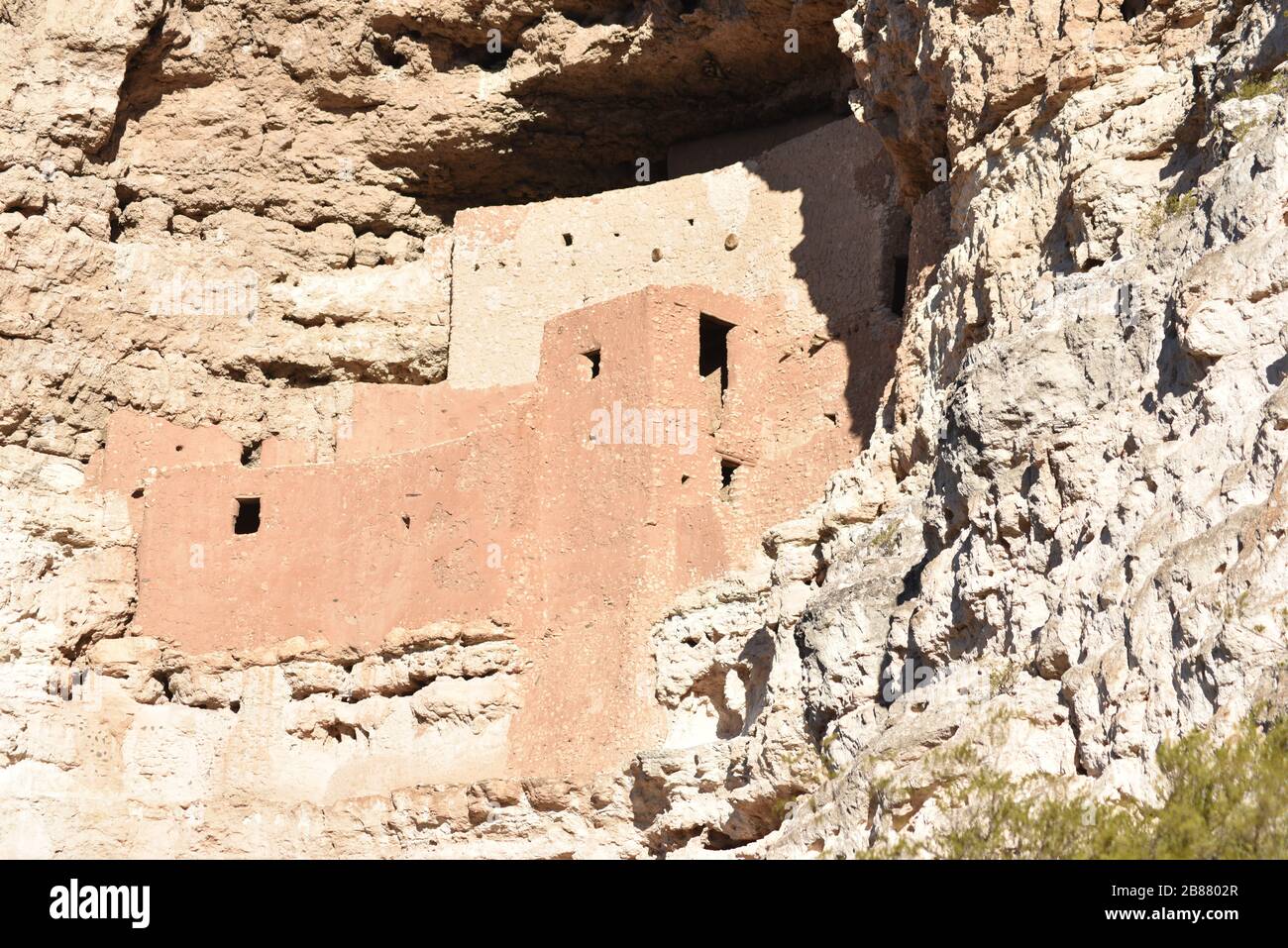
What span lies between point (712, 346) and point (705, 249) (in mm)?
1867

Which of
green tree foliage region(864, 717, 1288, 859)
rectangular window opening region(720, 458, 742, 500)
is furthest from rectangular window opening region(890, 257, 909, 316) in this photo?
green tree foliage region(864, 717, 1288, 859)

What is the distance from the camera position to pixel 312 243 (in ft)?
102

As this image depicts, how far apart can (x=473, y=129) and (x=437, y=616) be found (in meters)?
8.14

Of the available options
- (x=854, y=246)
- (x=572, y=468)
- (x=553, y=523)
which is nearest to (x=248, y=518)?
(x=553, y=523)

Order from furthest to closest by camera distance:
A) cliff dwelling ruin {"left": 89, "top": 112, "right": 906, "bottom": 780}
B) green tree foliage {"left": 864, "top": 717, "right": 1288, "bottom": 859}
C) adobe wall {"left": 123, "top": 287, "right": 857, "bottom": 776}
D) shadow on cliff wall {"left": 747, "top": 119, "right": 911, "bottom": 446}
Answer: shadow on cliff wall {"left": 747, "top": 119, "right": 911, "bottom": 446}, cliff dwelling ruin {"left": 89, "top": 112, "right": 906, "bottom": 780}, adobe wall {"left": 123, "top": 287, "right": 857, "bottom": 776}, green tree foliage {"left": 864, "top": 717, "right": 1288, "bottom": 859}

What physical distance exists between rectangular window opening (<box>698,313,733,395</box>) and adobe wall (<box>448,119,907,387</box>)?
29.8 inches

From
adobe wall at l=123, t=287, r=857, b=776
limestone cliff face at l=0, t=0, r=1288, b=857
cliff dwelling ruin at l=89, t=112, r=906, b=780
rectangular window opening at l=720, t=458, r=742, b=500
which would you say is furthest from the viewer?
rectangular window opening at l=720, t=458, r=742, b=500

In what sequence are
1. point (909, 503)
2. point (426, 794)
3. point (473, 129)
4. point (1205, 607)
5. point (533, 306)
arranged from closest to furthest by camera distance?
1. point (1205, 607)
2. point (909, 503)
3. point (426, 794)
4. point (533, 306)
5. point (473, 129)

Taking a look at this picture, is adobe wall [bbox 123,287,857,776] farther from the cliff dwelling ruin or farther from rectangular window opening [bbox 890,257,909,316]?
rectangular window opening [bbox 890,257,909,316]

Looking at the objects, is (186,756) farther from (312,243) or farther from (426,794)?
(312,243)

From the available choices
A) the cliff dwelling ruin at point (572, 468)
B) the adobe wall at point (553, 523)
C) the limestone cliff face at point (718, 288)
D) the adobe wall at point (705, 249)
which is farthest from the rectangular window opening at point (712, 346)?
the limestone cliff face at point (718, 288)

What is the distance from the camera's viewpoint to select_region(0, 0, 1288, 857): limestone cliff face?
1410cm

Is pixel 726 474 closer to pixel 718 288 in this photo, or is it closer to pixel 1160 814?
pixel 718 288

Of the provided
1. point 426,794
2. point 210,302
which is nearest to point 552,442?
point 426,794
